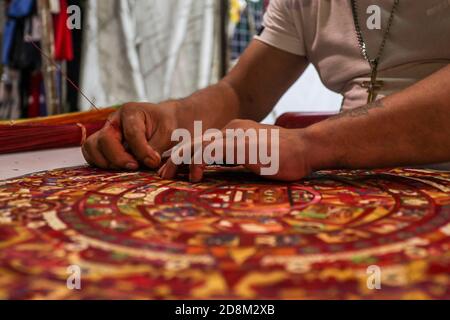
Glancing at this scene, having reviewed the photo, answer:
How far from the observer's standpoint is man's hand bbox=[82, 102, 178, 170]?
1.05 meters

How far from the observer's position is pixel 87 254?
0.52 meters

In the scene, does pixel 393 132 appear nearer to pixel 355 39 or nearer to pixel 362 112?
pixel 362 112

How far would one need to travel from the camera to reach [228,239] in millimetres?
559

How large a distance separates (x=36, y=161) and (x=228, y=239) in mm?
872

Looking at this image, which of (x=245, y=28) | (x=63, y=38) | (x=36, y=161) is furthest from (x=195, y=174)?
(x=245, y=28)

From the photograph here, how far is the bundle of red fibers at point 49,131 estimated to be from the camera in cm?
136

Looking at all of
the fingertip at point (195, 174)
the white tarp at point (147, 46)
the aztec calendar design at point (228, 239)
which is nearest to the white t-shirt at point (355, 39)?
the aztec calendar design at point (228, 239)

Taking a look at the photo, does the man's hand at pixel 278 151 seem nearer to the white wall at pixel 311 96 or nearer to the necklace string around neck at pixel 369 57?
the necklace string around neck at pixel 369 57

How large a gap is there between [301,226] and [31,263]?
1.07ft

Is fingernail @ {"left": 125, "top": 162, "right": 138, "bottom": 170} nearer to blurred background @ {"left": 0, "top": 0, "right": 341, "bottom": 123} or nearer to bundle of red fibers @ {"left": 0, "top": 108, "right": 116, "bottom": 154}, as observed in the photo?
bundle of red fibers @ {"left": 0, "top": 108, "right": 116, "bottom": 154}
